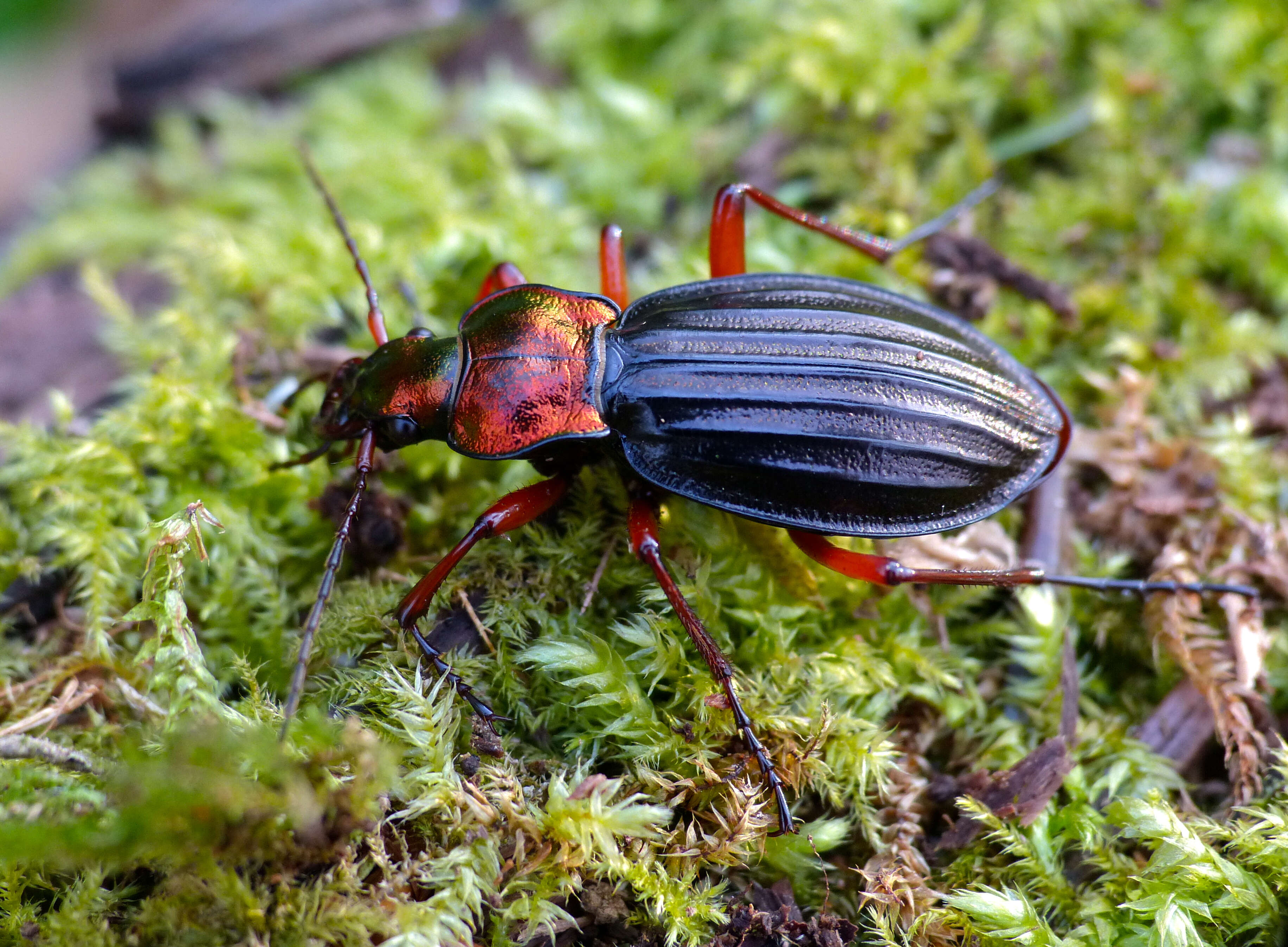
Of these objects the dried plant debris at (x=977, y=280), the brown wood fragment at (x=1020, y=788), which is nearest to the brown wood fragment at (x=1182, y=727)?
the brown wood fragment at (x=1020, y=788)

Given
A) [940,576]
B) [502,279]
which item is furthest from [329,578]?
[940,576]

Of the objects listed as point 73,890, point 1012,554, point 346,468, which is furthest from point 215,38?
point 1012,554

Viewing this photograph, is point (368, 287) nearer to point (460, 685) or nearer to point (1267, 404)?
point (460, 685)

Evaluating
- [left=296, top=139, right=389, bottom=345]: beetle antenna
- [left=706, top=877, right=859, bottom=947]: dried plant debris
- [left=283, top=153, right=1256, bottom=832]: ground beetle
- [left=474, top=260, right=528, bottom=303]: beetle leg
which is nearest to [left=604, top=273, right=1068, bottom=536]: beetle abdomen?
[left=283, top=153, right=1256, bottom=832]: ground beetle

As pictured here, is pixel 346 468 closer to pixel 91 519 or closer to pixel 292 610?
pixel 292 610

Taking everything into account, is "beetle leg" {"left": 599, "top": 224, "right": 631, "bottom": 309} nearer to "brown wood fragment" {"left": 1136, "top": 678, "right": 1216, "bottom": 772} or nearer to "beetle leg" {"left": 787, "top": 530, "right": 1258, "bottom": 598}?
Answer: "beetle leg" {"left": 787, "top": 530, "right": 1258, "bottom": 598}

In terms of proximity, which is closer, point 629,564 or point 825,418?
point 825,418
